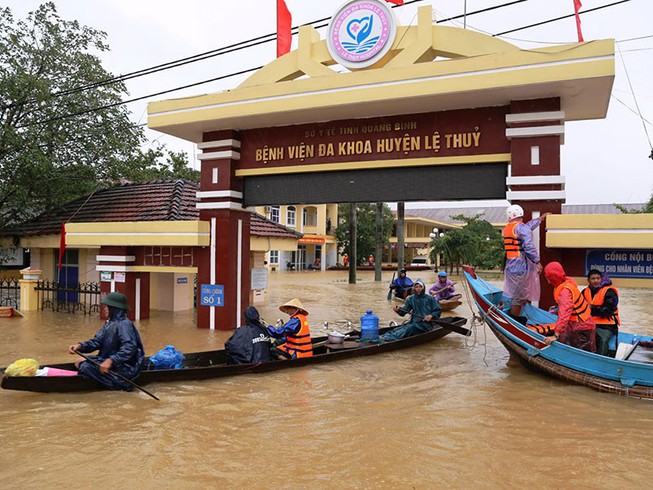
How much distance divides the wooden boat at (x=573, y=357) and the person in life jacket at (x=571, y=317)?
29cm

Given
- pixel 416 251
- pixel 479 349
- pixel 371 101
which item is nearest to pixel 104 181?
pixel 371 101

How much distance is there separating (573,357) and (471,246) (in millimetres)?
29791

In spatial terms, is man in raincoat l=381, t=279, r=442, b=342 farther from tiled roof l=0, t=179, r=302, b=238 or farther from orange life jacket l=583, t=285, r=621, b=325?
tiled roof l=0, t=179, r=302, b=238

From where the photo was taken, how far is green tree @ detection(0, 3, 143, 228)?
15836mm

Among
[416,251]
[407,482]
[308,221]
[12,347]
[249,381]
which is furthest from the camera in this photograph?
[416,251]

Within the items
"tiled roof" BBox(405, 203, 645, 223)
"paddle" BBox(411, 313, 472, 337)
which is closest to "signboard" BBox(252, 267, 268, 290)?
"paddle" BBox(411, 313, 472, 337)

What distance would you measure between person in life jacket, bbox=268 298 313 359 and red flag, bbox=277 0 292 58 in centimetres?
622

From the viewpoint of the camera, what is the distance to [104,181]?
742 inches

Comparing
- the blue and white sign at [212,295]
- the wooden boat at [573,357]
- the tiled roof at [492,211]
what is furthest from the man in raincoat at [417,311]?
the tiled roof at [492,211]

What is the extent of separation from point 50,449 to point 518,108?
857 centimetres

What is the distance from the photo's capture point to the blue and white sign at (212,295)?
11.9 metres

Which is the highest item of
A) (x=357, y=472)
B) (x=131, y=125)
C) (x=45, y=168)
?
(x=131, y=125)

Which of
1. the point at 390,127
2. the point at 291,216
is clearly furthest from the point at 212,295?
the point at 291,216

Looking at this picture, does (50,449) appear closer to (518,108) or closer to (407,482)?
(407,482)
